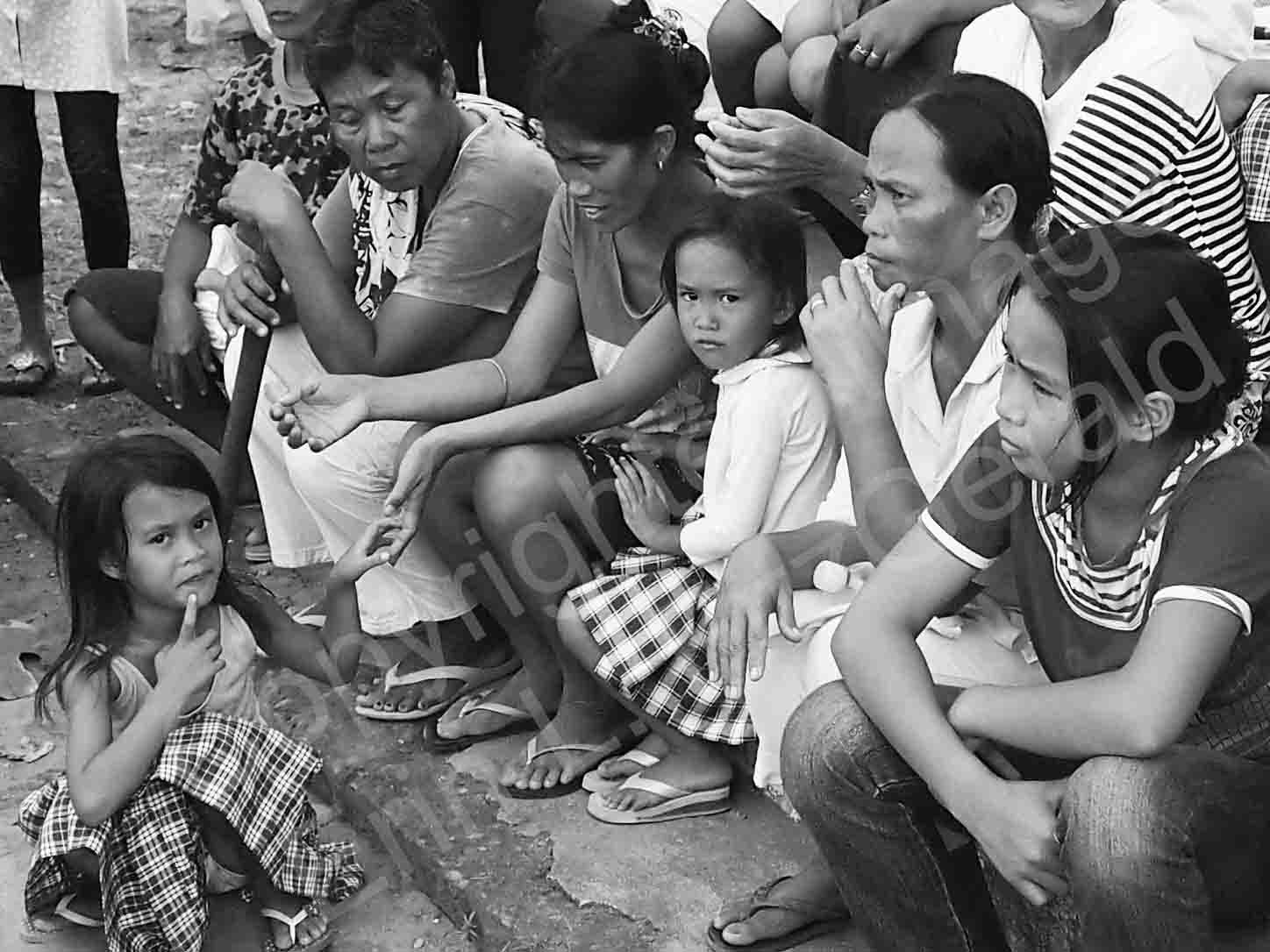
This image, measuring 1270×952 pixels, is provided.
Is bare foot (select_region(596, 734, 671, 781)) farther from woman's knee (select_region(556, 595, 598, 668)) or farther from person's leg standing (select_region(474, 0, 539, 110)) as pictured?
person's leg standing (select_region(474, 0, 539, 110))

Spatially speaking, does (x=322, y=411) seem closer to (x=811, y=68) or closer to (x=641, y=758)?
(x=641, y=758)

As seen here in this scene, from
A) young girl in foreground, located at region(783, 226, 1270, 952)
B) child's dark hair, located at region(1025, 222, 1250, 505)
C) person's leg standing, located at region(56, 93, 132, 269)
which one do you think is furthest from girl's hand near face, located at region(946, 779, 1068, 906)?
person's leg standing, located at region(56, 93, 132, 269)

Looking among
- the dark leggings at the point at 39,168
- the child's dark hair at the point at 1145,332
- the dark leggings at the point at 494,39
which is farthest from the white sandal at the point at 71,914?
the dark leggings at the point at 39,168

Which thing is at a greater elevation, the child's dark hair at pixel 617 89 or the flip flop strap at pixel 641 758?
the child's dark hair at pixel 617 89

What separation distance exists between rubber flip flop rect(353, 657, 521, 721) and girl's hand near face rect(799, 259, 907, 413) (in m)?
1.06

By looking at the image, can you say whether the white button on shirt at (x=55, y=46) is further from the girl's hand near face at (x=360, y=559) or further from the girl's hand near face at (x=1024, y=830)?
the girl's hand near face at (x=1024, y=830)

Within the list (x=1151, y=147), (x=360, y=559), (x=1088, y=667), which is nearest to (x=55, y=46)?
(x=360, y=559)

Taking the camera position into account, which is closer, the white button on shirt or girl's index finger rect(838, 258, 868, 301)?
girl's index finger rect(838, 258, 868, 301)

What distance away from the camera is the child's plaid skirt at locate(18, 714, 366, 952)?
2.58 m

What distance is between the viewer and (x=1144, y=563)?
78.1 inches

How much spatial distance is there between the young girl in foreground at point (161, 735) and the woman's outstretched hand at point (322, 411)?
0.87ft

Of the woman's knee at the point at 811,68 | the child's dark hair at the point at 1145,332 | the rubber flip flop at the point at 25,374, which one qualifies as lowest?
the rubber flip flop at the point at 25,374

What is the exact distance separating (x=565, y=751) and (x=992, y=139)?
133 cm

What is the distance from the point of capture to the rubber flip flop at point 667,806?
2848 millimetres
